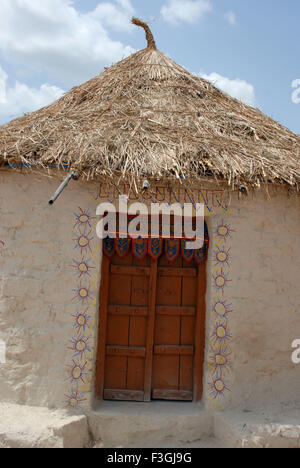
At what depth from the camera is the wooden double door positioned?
4312mm

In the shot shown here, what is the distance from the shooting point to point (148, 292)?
14.4ft

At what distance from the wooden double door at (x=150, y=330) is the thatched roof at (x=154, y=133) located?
41.6 inches

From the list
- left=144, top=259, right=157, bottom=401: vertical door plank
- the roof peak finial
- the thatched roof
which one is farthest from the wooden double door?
the roof peak finial

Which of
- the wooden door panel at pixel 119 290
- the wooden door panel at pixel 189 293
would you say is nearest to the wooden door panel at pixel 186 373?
the wooden door panel at pixel 189 293

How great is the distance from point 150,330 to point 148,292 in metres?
0.40

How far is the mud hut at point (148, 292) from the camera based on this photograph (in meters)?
3.99

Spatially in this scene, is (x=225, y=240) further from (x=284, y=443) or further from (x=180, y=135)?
(x=284, y=443)

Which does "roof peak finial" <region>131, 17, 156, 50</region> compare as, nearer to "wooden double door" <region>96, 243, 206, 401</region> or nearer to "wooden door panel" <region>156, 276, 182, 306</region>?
"wooden double door" <region>96, 243, 206, 401</region>

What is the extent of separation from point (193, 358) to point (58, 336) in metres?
1.45

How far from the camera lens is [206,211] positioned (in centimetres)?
422

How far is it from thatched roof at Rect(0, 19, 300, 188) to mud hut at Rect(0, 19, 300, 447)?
2cm
